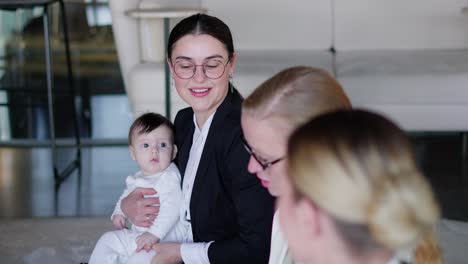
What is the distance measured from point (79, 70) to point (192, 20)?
507 centimetres

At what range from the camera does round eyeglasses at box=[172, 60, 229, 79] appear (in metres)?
2.00

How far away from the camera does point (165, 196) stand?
2156mm

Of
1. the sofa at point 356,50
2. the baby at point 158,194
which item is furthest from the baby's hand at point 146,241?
the sofa at point 356,50

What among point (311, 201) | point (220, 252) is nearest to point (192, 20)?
point (220, 252)

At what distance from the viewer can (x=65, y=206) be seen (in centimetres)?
360

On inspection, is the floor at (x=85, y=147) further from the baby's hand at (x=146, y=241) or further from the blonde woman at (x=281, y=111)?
the blonde woman at (x=281, y=111)

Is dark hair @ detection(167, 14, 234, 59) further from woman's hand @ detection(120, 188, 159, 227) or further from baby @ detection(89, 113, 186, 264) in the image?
woman's hand @ detection(120, 188, 159, 227)

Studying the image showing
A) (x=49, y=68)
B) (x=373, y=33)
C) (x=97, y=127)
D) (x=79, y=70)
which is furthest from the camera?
(x=79, y=70)

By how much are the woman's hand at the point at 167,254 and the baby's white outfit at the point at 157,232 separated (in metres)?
0.03

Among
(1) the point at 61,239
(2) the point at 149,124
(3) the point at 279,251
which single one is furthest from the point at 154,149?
(1) the point at 61,239

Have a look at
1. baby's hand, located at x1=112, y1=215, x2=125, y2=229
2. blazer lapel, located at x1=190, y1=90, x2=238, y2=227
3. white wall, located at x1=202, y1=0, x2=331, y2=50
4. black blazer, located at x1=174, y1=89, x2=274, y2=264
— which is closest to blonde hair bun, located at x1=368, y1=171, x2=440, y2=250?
black blazer, located at x1=174, y1=89, x2=274, y2=264

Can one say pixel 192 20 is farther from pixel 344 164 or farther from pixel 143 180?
pixel 344 164

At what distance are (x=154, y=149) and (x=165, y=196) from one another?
143 mm

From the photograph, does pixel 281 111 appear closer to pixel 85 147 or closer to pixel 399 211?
pixel 399 211
